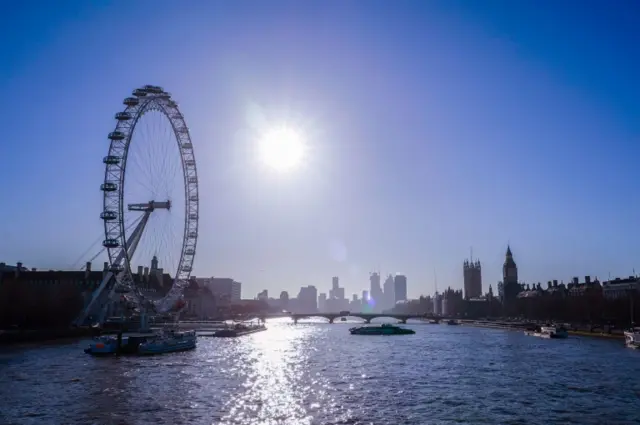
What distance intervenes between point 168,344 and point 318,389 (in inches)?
1558

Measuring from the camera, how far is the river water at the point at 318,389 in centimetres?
3378

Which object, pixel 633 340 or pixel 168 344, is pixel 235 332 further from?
pixel 633 340

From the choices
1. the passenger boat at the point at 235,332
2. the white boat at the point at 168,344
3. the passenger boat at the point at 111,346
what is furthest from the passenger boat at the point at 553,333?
the passenger boat at the point at 111,346

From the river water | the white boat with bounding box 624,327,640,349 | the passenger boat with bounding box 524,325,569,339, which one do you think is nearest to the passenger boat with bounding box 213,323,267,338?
the river water

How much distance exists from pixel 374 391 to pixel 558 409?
12.5m

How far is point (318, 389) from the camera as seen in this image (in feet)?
145

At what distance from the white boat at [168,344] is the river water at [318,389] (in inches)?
171

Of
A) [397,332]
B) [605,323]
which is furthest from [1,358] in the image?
[605,323]

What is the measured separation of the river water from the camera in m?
33.8

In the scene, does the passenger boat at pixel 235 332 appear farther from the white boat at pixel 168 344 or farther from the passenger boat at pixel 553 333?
the passenger boat at pixel 553 333

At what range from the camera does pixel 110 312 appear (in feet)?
449

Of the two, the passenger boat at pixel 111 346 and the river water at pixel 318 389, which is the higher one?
the passenger boat at pixel 111 346

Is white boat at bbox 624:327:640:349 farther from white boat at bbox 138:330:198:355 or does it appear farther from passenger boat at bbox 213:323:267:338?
passenger boat at bbox 213:323:267:338

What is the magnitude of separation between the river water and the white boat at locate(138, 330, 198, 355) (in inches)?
171
